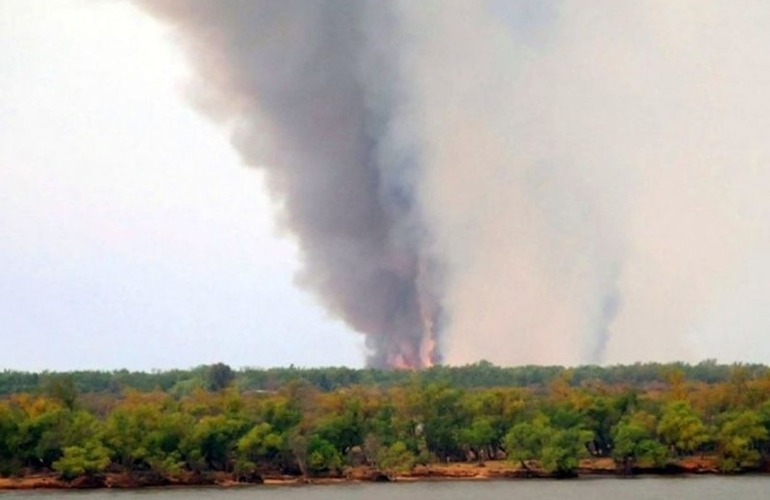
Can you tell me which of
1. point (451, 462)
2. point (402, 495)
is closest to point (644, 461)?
point (451, 462)

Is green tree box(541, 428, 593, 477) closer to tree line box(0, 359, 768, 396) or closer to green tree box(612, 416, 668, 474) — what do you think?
green tree box(612, 416, 668, 474)

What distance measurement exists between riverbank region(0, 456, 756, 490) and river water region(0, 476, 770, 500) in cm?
131

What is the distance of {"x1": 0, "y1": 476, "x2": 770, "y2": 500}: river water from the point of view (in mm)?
39625

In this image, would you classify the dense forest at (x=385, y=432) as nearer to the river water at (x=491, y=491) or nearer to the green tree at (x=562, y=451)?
the green tree at (x=562, y=451)

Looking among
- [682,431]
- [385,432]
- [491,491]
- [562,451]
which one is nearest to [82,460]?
[385,432]

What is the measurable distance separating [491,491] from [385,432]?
276 inches

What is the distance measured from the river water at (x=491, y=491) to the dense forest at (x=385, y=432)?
186 cm

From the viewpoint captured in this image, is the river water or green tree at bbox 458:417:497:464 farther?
green tree at bbox 458:417:497:464

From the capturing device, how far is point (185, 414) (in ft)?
160

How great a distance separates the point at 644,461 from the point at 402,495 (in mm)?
10057

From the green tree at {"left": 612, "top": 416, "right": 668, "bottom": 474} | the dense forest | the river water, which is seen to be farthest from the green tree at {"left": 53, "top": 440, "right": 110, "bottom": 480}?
the green tree at {"left": 612, "top": 416, "right": 668, "bottom": 474}

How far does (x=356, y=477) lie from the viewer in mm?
46688

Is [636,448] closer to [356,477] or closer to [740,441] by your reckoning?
[740,441]

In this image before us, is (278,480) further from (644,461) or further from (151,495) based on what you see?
(644,461)
